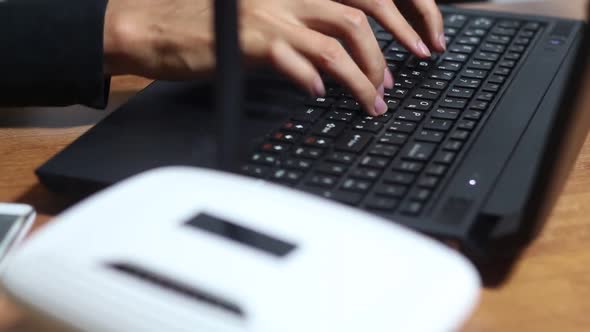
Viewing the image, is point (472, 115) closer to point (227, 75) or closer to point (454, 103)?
point (454, 103)

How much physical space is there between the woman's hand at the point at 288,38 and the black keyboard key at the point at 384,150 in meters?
0.06

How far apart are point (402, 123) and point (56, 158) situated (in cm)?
24

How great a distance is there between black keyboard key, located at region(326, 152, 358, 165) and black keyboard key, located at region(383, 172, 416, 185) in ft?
0.10

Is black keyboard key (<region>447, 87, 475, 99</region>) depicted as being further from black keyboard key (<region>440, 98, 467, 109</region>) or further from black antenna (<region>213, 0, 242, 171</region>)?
black antenna (<region>213, 0, 242, 171</region>)

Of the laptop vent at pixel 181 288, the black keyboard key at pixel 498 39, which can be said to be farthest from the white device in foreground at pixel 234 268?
the black keyboard key at pixel 498 39

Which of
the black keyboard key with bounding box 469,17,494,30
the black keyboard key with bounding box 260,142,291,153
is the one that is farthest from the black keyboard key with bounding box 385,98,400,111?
the black keyboard key with bounding box 469,17,494,30

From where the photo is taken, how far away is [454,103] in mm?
604

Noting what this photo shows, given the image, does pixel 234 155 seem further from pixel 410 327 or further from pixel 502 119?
pixel 502 119

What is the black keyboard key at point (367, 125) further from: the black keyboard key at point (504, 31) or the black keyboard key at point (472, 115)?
the black keyboard key at point (504, 31)

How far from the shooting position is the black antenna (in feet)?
1.21

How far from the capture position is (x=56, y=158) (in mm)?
545

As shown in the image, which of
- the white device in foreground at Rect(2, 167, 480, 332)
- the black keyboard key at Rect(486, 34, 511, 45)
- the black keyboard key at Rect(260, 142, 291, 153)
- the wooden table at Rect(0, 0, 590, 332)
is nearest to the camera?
the white device in foreground at Rect(2, 167, 480, 332)

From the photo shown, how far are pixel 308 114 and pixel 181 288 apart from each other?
26cm

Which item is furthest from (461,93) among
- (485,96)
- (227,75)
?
(227,75)
